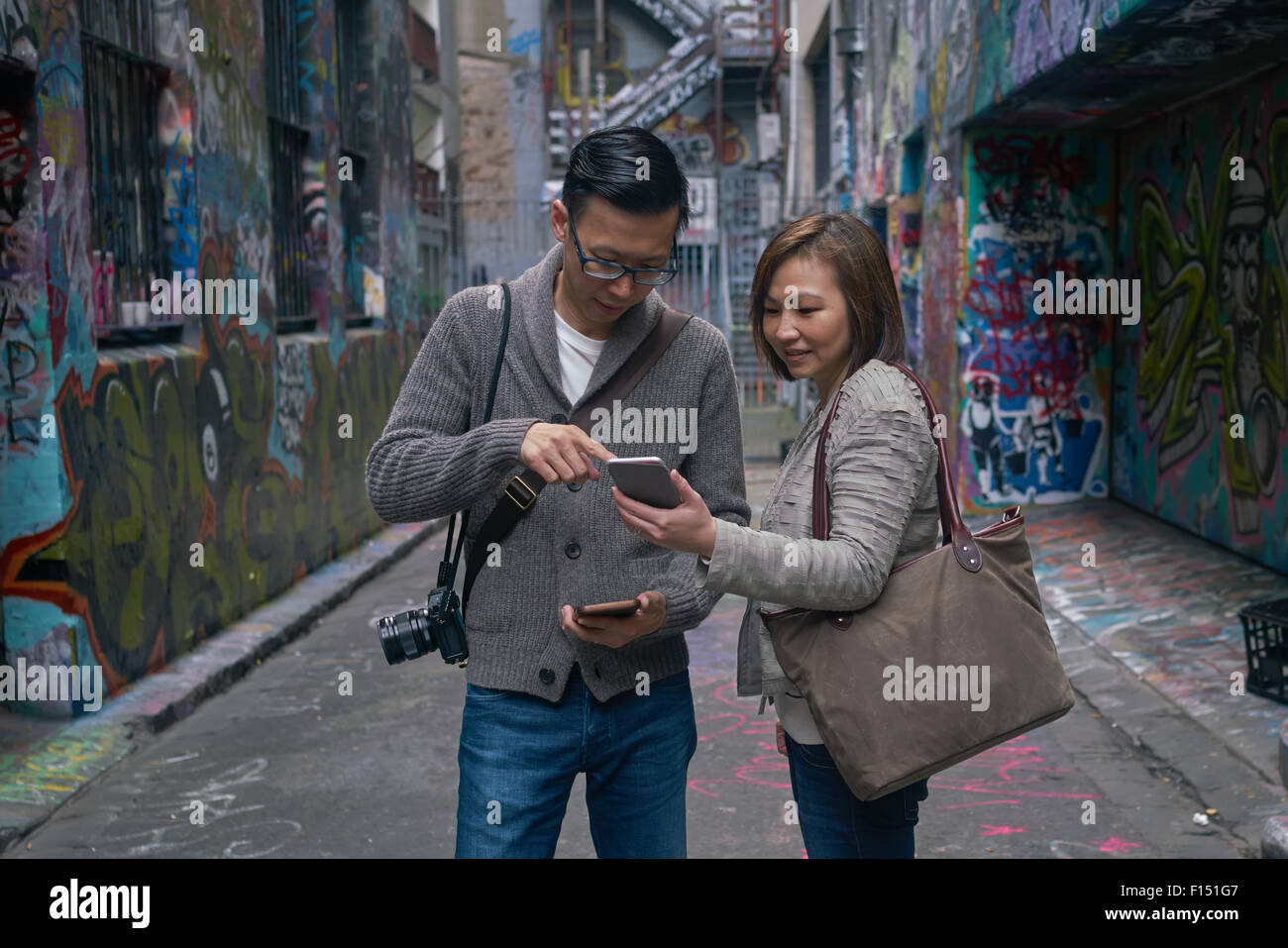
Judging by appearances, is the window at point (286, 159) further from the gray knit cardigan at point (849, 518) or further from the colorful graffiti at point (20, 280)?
the gray knit cardigan at point (849, 518)

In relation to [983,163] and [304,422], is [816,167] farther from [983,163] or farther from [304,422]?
[304,422]

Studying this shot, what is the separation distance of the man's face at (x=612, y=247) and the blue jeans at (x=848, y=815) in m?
0.89

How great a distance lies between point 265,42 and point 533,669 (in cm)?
789

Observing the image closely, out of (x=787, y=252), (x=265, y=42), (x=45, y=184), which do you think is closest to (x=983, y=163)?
(x=265, y=42)

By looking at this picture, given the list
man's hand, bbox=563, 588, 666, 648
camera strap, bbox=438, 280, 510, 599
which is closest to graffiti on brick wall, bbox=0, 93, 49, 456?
camera strap, bbox=438, 280, 510, 599

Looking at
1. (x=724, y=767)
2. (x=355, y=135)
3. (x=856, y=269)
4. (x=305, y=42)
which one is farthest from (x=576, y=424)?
(x=355, y=135)

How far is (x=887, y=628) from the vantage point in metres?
2.16

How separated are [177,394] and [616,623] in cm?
524

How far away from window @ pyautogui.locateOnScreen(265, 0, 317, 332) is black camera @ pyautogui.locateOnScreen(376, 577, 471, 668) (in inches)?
275

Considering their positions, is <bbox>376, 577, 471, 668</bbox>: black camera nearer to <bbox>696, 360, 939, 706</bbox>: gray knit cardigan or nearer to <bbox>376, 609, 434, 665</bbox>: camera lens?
<bbox>376, 609, 434, 665</bbox>: camera lens

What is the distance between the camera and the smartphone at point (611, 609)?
2.28 metres

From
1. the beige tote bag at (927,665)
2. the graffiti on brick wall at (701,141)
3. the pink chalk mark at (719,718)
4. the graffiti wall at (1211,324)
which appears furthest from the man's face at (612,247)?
the graffiti on brick wall at (701,141)

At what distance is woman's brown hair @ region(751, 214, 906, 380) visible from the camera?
2.34 metres
